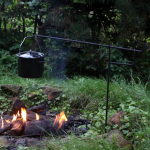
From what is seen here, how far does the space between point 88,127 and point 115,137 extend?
0.81 metres

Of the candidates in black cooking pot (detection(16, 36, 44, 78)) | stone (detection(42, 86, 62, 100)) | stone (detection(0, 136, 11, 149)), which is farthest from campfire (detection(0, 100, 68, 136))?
stone (detection(42, 86, 62, 100))

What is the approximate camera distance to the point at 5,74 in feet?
20.0

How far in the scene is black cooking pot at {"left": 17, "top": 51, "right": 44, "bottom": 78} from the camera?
2963mm

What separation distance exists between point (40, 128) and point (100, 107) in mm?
1109

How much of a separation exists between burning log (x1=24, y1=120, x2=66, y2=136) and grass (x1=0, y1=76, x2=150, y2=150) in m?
0.40

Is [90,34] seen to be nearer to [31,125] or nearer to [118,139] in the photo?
[31,125]

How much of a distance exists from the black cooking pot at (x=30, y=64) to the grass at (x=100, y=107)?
32.2 inches

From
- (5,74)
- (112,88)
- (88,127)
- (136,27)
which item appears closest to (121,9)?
(136,27)

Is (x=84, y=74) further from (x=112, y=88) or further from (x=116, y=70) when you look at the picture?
(x=112, y=88)

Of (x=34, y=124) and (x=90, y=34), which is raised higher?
(x=90, y=34)

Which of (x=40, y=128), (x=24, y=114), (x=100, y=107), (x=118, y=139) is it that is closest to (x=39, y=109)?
(x=24, y=114)

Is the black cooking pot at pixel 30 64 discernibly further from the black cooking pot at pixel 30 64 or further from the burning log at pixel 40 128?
the burning log at pixel 40 128

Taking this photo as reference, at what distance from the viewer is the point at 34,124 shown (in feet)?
10.8

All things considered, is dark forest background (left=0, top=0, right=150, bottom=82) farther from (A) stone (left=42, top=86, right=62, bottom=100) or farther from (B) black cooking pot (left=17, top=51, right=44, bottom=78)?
(B) black cooking pot (left=17, top=51, right=44, bottom=78)
